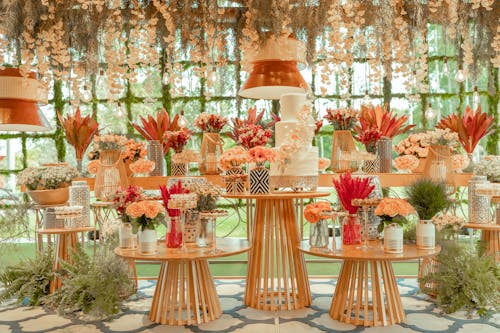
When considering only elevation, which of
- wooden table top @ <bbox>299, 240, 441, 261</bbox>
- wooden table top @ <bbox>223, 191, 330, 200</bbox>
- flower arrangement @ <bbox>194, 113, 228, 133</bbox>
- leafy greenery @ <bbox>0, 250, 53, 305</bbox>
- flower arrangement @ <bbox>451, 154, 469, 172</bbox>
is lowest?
leafy greenery @ <bbox>0, 250, 53, 305</bbox>

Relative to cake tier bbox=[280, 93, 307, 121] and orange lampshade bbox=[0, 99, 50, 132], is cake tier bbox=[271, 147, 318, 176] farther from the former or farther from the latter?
orange lampshade bbox=[0, 99, 50, 132]

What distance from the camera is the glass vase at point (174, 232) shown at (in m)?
3.23

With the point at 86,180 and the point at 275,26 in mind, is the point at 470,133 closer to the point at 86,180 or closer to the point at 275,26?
the point at 275,26

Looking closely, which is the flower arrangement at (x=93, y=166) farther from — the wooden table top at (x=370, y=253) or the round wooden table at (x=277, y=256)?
the wooden table top at (x=370, y=253)

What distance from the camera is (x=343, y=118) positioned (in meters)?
4.14

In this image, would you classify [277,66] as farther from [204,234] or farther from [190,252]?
[190,252]

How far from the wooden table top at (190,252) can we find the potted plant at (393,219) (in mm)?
940

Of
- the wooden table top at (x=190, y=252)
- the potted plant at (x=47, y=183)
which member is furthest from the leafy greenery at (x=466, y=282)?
the potted plant at (x=47, y=183)

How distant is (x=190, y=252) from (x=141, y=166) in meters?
1.38

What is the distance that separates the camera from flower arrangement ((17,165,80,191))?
4.05 m

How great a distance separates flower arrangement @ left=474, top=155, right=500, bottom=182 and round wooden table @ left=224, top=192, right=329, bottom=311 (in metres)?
1.83

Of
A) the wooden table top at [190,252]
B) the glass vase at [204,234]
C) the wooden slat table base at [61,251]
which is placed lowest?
the wooden slat table base at [61,251]

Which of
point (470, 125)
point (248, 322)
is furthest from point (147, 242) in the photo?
point (470, 125)

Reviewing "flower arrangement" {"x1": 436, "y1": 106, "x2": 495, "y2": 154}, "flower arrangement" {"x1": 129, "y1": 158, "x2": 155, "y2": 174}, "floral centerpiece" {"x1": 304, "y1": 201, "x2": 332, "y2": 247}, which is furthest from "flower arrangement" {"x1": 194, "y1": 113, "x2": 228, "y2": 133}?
"flower arrangement" {"x1": 436, "y1": 106, "x2": 495, "y2": 154}
